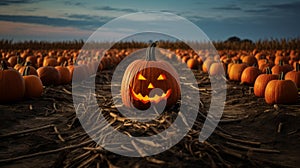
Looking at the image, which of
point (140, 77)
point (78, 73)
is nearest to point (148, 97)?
point (140, 77)

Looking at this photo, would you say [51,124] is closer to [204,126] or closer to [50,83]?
[204,126]

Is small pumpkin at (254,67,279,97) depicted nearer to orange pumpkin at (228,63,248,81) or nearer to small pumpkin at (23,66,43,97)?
orange pumpkin at (228,63,248,81)

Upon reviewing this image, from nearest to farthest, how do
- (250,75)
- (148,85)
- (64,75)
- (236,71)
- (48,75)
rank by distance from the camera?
(148,85), (48,75), (250,75), (64,75), (236,71)

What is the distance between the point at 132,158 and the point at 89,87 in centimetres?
622

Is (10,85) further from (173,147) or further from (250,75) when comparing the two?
(250,75)

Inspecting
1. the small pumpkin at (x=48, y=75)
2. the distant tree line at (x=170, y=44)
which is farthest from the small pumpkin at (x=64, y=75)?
the distant tree line at (x=170, y=44)

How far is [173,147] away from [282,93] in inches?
140

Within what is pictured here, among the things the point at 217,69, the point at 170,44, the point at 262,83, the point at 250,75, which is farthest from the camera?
the point at 170,44

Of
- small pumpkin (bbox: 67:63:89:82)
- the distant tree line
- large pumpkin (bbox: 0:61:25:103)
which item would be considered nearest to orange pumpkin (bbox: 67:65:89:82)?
small pumpkin (bbox: 67:63:89:82)

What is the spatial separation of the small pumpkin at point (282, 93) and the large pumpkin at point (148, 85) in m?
2.09

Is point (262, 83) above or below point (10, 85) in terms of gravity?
above

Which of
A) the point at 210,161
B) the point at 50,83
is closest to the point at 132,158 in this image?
the point at 210,161

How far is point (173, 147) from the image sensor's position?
4.18 metres

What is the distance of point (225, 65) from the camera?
41.4ft
